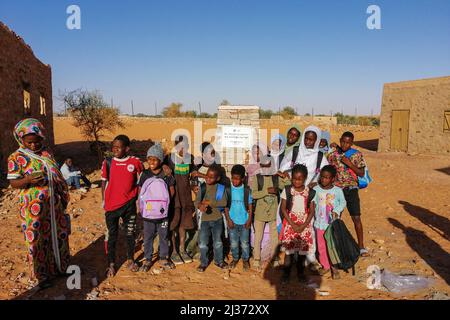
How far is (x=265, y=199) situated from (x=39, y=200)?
2.53m

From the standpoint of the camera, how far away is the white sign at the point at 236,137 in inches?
250

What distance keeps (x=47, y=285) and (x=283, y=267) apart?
2776 mm

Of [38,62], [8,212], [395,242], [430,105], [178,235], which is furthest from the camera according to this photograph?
[430,105]

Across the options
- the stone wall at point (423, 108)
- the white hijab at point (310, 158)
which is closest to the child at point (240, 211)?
the white hijab at point (310, 158)

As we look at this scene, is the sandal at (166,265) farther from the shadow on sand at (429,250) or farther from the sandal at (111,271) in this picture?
the shadow on sand at (429,250)

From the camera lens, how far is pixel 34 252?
3373mm

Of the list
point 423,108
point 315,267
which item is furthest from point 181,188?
point 423,108

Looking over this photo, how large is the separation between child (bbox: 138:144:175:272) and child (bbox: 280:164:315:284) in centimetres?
143

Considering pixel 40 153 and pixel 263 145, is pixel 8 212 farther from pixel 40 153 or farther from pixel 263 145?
pixel 263 145

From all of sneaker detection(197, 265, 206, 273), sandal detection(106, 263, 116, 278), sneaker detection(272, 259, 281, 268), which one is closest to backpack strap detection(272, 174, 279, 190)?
sneaker detection(272, 259, 281, 268)

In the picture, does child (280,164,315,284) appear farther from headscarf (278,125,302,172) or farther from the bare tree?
the bare tree

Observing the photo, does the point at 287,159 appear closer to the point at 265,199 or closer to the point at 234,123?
the point at 265,199

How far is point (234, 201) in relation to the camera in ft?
13.2
